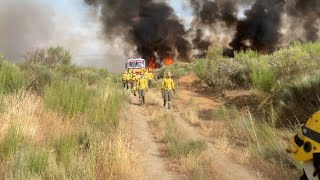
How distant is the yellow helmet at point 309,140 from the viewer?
2922mm

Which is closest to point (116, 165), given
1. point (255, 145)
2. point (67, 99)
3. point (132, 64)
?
point (255, 145)

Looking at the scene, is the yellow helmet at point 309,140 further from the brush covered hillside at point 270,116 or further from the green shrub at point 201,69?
the green shrub at point 201,69

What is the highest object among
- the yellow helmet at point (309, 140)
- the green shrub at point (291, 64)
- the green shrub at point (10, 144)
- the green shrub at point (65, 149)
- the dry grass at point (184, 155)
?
the green shrub at point (291, 64)

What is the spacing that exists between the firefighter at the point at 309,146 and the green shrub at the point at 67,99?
7.84 meters

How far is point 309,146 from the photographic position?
2.99 metres

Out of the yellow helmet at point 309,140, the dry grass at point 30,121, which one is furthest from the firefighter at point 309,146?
the dry grass at point 30,121

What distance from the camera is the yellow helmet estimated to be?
2.92 metres

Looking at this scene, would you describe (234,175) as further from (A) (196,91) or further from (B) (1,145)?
(A) (196,91)

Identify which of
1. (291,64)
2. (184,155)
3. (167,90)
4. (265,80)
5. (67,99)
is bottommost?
(184,155)

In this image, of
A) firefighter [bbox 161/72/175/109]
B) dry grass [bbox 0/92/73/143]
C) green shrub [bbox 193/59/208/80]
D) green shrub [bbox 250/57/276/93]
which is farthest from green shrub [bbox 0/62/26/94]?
green shrub [bbox 193/59/208/80]

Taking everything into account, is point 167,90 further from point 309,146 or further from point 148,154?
point 309,146

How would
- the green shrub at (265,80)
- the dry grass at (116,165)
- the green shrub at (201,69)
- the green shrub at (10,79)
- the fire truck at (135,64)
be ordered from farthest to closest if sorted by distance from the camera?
the fire truck at (135,64), the green shrub at (201,69), the green shrub at (265,80), the green shrub at (10,79), the dry grass at (116,165)

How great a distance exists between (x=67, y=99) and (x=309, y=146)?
8.49m

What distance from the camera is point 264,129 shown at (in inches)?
367
